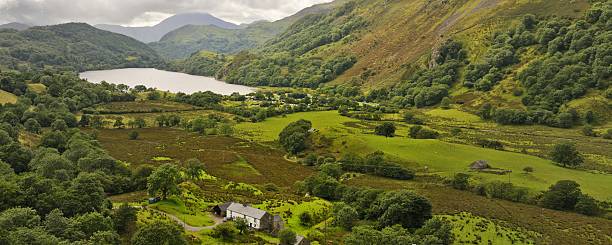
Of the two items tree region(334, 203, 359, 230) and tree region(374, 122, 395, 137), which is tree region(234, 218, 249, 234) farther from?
tree region(374, 122, 395, 137)

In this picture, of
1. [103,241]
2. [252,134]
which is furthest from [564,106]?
[103,241]

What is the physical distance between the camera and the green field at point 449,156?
2773 inches

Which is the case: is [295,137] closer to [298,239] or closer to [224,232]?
[224,232]

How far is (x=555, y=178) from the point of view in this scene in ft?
234

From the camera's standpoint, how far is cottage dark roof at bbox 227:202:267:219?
51.2m

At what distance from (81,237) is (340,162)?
183 ft

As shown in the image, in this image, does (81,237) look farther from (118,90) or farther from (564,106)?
(118,90)

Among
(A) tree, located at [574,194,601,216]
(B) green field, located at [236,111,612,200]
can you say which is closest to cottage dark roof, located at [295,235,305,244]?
(A) tree, located at [574,194,601,216]

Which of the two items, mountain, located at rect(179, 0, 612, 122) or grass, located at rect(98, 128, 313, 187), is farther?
mountain, located at rect(179, 0, 612, 122)

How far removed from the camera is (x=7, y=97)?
126875 mm

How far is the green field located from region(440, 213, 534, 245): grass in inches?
662

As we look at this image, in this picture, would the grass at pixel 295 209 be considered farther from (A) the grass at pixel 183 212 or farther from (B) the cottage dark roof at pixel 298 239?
(A) the grass at pixel 183 212

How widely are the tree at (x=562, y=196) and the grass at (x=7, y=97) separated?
126m

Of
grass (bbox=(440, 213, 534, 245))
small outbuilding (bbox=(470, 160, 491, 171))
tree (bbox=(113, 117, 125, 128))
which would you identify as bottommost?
grass (bbox=(440, 213, 534, 245))
